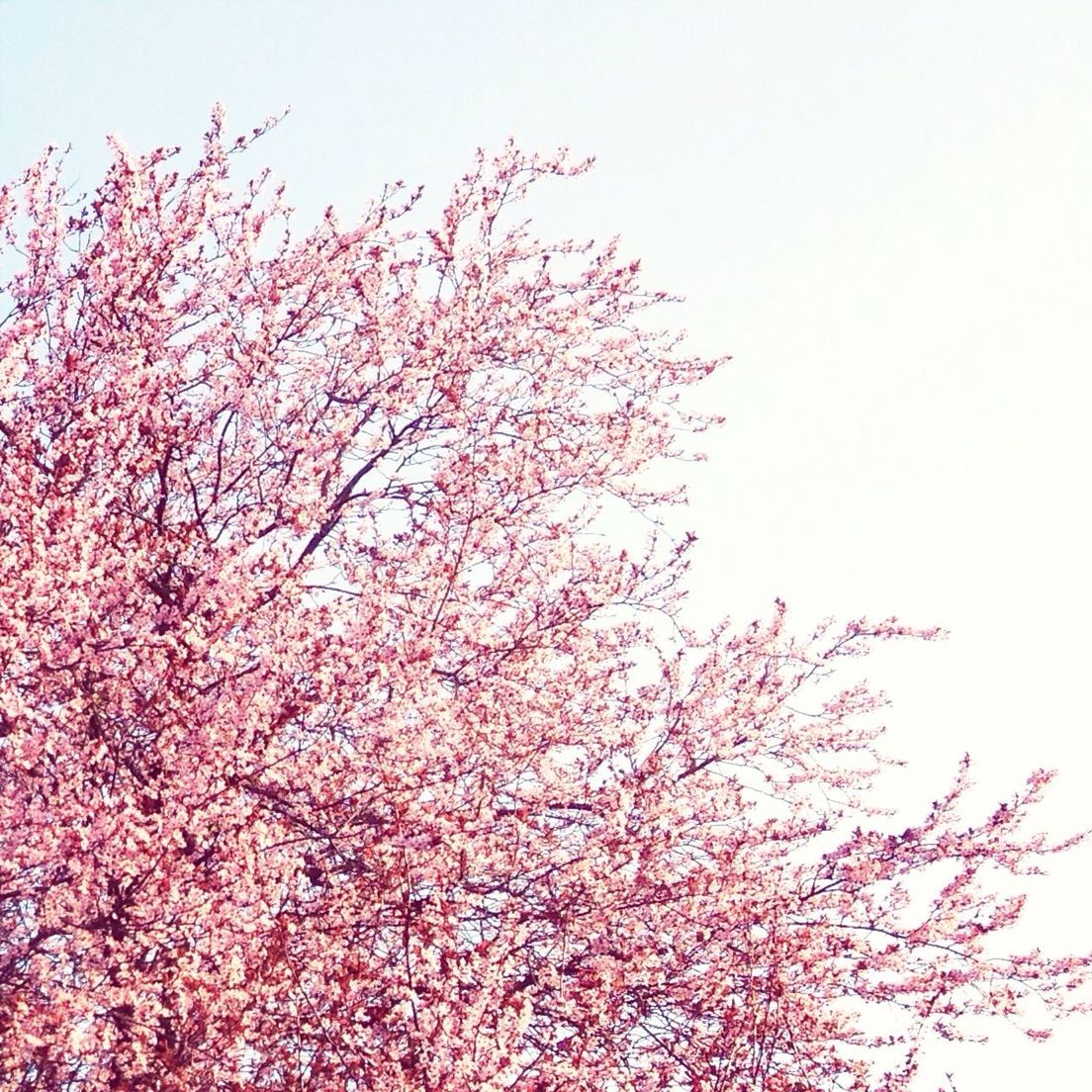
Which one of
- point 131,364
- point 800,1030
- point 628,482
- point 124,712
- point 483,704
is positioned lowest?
point 800,1030

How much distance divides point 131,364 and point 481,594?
91.6 inches

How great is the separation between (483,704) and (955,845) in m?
2.89

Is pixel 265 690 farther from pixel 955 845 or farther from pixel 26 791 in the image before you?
pixel 955 845

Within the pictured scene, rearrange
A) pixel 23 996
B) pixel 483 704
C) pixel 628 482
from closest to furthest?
pixel 23 996
pixel 483 704
pixel 628 482

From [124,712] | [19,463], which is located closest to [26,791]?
[124,712]

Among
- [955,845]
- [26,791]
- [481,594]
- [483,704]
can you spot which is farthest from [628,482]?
[26,791]

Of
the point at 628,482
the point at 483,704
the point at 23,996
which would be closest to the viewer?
the point at 23,996

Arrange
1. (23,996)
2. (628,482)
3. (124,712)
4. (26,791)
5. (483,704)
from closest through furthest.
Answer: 1. (23,996)
2. (26,791)
3. (124,712)
4. (483,704)
5. (628,482)

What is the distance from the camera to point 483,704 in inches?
275

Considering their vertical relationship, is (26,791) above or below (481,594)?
below

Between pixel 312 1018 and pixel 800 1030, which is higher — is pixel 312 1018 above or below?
below

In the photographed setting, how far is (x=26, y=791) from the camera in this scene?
6035 millimetres

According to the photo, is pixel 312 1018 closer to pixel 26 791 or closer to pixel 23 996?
pixel 23 996

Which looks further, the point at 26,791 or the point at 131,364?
the point at 131,364
